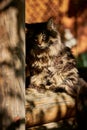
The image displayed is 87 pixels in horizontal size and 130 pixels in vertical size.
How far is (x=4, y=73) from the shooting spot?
235 cm

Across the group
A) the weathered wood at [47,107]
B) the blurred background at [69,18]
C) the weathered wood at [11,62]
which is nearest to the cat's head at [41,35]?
the weathered wood at [47,107]

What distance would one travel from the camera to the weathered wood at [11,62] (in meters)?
2.32

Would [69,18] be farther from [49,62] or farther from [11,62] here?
[11,62]

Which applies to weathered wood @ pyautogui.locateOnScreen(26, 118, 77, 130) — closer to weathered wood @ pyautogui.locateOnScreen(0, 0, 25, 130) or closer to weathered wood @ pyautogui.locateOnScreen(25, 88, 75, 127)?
weathered wood @ pyautogui.locateOnScreen(25, 88, 75, 127)

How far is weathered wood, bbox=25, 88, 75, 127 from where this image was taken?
364 centimetres

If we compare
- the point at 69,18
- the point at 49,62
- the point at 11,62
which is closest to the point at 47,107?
the point at 49,62

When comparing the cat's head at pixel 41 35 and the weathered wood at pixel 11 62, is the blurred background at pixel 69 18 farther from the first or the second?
the weathered wood at pixel 11 62

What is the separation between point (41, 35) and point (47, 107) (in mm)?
1052

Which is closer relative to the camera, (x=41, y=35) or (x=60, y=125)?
(x=60, y=125)

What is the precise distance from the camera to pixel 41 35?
4.47 meters

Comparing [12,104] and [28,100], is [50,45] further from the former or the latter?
[12,104]

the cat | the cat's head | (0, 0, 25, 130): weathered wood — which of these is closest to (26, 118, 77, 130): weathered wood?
the cat

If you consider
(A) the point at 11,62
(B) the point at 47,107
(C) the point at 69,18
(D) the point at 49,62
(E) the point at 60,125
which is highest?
(A) the point at 11,62

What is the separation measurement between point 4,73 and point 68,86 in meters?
1.97
